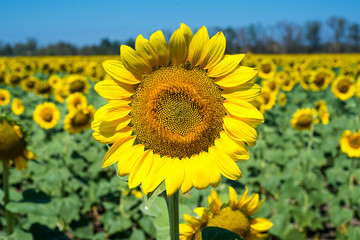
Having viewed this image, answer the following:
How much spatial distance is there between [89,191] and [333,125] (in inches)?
208

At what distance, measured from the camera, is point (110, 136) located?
1.12m

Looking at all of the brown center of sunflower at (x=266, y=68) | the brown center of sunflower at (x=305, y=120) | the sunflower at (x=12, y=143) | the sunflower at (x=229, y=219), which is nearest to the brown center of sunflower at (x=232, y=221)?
the sunflower at (x=229, y=219)

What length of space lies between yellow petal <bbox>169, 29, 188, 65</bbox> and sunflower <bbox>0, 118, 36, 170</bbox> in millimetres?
1703

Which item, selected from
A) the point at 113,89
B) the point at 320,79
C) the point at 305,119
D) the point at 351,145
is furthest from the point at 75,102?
the point at 320,79

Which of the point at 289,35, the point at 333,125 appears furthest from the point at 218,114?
the point at 289,35

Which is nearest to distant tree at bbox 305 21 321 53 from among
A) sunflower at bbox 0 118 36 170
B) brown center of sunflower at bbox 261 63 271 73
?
brown center of sunflower at bbox 261 63 271 73

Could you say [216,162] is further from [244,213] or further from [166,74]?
[244,213]

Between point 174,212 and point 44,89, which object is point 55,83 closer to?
point 44,89

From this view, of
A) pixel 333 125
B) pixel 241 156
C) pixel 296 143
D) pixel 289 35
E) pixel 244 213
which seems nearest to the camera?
pixel 241 156

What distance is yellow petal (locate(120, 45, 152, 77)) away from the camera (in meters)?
1.07

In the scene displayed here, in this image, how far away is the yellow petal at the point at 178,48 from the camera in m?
1.06

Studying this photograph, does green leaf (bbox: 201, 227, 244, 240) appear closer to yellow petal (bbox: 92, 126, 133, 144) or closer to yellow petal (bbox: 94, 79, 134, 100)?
yellow petal (bbox: 92, 126, 133, 144)

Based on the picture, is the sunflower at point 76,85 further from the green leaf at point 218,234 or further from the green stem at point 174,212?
the green leaf at point 218,234

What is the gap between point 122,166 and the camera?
3.65ft
